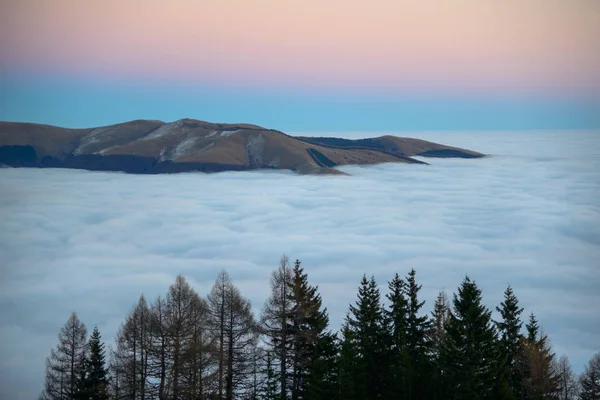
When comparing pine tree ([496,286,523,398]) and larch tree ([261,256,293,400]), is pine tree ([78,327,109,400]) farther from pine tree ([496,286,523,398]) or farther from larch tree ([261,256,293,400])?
pine tree ([496,286,523,398])

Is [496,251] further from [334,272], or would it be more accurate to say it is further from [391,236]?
[334,272]

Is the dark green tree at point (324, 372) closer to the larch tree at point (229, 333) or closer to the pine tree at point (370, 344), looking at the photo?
the pine tree at point (370, 344)

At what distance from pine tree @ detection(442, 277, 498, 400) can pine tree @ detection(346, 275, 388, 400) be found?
4.26 meters

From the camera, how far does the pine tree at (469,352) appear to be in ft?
74.6

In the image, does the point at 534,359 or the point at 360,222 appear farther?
the point at 360,222

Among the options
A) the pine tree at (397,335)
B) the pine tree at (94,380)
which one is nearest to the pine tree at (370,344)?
the pine tree at (397,335)

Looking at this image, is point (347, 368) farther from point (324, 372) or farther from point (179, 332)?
point (179, 332)

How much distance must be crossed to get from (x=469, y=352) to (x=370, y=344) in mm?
6685

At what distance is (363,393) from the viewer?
26.0 m

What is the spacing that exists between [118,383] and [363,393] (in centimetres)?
1678

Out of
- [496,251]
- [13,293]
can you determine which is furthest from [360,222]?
[13,293]

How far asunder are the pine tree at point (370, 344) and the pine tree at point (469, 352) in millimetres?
4257

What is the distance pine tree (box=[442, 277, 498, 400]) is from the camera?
2273 cm

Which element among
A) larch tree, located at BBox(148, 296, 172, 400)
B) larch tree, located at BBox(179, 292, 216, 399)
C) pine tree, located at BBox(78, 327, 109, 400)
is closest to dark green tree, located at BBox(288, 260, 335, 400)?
larch tree, located at BBox(179, 292, 216, 399)
